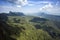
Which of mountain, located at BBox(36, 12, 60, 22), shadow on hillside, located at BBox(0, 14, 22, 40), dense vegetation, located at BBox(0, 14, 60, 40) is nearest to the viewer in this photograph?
shadow on hillside, located at BBox(0, 14, 22, 40)

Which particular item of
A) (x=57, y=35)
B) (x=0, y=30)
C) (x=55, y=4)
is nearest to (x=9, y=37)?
(x=0, y=30)

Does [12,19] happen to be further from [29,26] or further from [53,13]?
[53,13]

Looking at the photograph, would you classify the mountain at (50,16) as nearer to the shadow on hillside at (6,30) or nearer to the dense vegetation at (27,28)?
the dense vegetation at (27,28)

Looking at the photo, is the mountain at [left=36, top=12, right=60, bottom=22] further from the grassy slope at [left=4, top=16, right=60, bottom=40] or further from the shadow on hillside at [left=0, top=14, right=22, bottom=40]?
the shadow on hillside at [left=0, top=14, right=22, bottom=40]

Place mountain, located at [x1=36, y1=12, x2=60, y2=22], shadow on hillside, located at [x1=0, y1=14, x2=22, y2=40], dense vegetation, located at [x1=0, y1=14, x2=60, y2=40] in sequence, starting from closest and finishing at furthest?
shadow on hillside, located at [x1=0, y1=14, x2=22, y2=40] → dense vegetation, located at [x1=0, y1=14, x2=60, y2=40] → mountain, located at [x1=36, y1=12, x2=60, y2=22]

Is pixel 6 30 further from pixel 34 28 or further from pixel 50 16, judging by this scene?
pixel 50 16

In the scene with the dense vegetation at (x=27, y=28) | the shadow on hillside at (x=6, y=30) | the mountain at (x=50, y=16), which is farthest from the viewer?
the mountain at (x=50, y=16)

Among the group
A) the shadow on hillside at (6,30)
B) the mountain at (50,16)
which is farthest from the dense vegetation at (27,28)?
the mountain at (50,16)

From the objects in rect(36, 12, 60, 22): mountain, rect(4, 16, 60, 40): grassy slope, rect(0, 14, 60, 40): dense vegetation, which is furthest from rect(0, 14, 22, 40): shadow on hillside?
rect(36, 12, 60, 22): mountain

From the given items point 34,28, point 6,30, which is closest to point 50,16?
point 34,28
